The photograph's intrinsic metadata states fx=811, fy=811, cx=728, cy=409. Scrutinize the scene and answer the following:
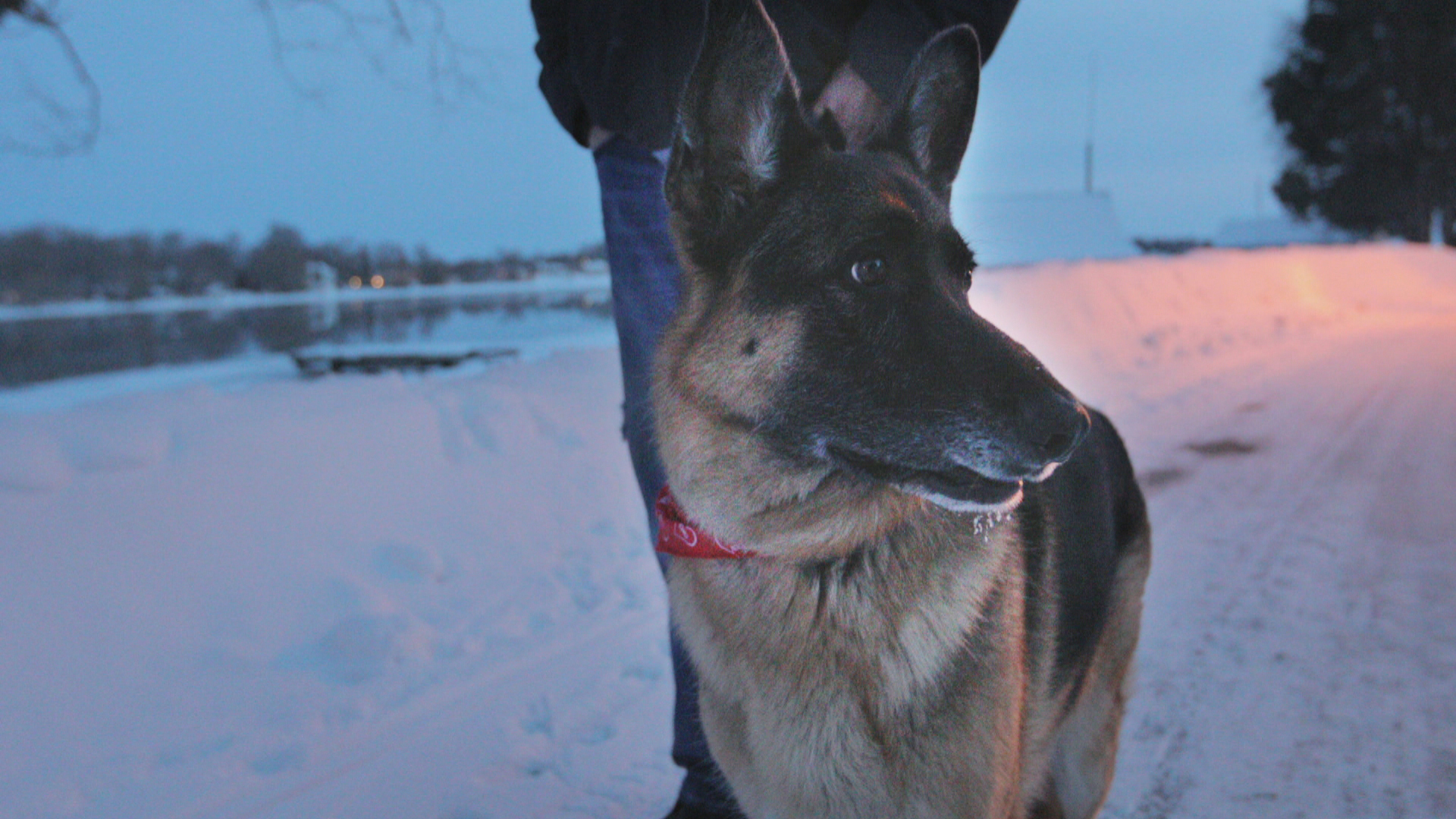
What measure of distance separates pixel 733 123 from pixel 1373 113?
44.8m

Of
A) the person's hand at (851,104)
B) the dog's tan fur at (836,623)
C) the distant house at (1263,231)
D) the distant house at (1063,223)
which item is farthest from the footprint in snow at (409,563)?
the distant house at (1263,231)

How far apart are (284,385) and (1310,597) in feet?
19.8

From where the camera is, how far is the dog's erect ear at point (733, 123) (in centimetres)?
154

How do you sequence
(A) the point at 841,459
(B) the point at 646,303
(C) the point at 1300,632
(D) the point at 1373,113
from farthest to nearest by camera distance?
1. (D) the point at 1373,113
2. (C) the point at 1300,632
3. (B) the point at 646,303
4. (A) the point at 841,459

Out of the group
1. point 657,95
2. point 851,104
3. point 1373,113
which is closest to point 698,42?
point 657,95

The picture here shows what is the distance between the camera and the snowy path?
237 centimetres

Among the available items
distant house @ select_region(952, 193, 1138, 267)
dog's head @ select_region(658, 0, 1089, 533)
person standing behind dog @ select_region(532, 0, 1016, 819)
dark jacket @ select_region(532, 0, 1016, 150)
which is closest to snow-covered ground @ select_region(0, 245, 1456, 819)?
person standing behind dog @ select_region(532, 0, 1016, 819)

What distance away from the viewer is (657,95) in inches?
78.1

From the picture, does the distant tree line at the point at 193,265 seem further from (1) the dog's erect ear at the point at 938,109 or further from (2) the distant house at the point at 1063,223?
(1) the dog's erect ear at the point at 938,109

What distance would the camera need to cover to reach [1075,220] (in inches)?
1141

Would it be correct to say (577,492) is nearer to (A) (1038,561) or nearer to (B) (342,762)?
(B) (342,762)

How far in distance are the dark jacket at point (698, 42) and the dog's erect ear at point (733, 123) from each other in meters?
0.38

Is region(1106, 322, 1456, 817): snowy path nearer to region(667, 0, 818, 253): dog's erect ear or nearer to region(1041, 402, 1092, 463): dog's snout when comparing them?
region(1041, 402, 1092, 463): dog's snout

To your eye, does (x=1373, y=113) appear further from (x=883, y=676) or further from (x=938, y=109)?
(x=883, y=676)
